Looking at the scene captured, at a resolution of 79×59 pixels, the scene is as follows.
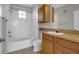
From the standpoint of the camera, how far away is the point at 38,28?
125 cm

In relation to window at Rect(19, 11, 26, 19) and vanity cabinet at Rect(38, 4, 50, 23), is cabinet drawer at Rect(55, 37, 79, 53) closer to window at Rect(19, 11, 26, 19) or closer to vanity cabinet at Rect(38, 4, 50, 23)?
vanity cabinet at Rect(38, 4, 50, 23)

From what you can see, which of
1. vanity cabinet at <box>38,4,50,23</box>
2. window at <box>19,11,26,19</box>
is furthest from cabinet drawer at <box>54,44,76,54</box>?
window at <box>19,11,26,19</box>

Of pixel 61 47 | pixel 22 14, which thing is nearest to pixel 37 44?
pixel 61 47

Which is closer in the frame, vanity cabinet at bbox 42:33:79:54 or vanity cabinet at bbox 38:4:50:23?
vanity cabinet at bbox 42:33:79:54

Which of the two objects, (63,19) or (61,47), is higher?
(63,19)

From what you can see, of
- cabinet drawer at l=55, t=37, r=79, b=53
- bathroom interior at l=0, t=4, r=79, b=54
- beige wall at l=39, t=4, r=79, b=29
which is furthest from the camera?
beige wall at l=39, t=4, r=79, b=29

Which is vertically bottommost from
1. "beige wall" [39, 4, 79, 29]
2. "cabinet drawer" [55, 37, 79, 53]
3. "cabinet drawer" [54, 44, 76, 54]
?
"cabinet drawer" [54, 44, 76, 54]

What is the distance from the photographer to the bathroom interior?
3.55 feet

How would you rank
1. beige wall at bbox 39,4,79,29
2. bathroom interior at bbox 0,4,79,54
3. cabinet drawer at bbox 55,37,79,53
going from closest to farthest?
cabinet drawer at bbox 55,37,79,53, bathroom interior at bbox 0,4,79,54, beige wall at bbox 39,4,79,29

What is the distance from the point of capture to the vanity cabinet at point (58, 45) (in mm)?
980

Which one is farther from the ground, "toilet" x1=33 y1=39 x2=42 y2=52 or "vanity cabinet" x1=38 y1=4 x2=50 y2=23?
"vanity cabinet" x1=38 y1=4 x2=50 y2=23

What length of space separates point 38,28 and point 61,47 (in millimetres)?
433

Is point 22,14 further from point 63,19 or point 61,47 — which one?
point 61,47
